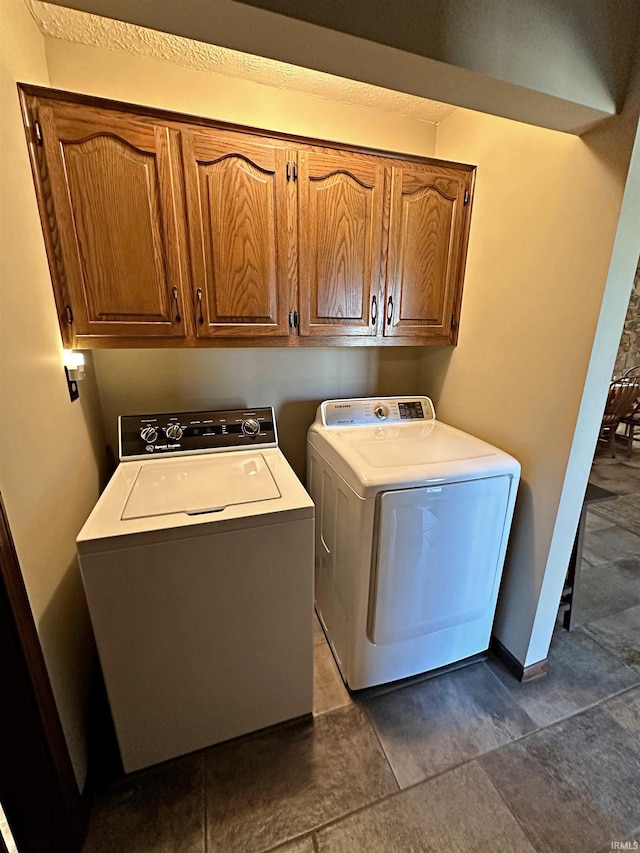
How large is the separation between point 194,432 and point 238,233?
2.92ft

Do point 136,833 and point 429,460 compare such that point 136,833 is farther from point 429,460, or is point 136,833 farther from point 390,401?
point 390,401

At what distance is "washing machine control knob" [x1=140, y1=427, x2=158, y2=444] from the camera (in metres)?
1.67

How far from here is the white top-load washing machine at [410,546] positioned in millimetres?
1361

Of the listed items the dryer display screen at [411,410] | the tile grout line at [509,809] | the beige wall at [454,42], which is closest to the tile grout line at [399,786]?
the tile grout line at [509,809]

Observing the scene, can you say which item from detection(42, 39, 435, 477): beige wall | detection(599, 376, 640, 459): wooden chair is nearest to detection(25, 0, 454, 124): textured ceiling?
detection(42, 39, 435, 477): beige wall

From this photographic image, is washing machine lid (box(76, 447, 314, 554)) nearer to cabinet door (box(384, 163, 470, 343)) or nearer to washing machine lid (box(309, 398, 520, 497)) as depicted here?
washing machine lid (box(309, 398, 520, 497))

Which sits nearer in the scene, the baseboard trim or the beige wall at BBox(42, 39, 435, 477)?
the beige wall at BBox(42, 39, 435, 477)

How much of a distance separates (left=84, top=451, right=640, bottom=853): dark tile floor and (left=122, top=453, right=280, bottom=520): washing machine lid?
96cm

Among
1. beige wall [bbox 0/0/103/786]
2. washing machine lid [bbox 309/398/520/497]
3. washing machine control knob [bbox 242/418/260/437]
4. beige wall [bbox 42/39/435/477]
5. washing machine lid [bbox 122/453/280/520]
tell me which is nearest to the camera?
beige wall [bbox 0/0/103/786]

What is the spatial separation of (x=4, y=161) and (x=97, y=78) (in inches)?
29.9

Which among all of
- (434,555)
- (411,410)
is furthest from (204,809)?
(411,410)

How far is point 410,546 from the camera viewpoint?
54.9 inches

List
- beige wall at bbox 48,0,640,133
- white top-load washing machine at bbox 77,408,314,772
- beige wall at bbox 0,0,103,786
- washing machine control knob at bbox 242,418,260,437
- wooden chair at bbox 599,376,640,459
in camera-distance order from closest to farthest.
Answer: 1. beige wall at bbox 48,0,640,133
2. beige wall at bbox 0,0,103,786
3. white top-load washing machine at bbox 77,408,314,772
4. washing machine control knob at bbox 242,418,260,437
5. wooden chair at bbox 599,376,640,459

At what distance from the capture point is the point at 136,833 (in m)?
1.14
